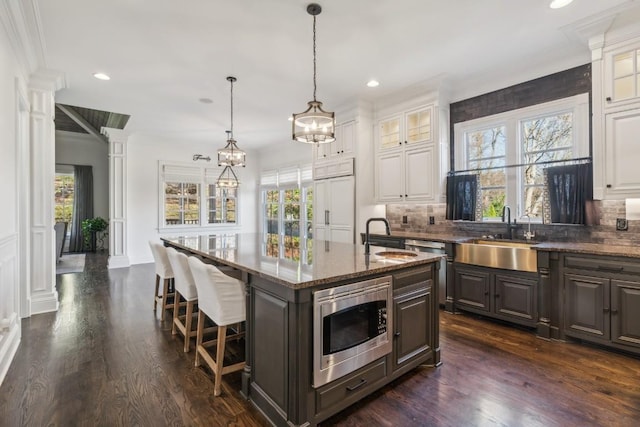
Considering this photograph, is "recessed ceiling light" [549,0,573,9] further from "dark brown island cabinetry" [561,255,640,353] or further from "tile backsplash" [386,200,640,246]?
"dark brown island cabinetry" [561,255,640,353]

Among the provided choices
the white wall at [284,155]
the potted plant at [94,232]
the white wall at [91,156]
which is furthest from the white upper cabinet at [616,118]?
the white wall at [91,156]

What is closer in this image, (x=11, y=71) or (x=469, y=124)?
(x=11, y=71)

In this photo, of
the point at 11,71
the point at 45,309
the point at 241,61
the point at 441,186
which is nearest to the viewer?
the point at 11,71

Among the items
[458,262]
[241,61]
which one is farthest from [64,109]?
[458,262]

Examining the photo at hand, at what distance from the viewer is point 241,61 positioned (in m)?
3.57

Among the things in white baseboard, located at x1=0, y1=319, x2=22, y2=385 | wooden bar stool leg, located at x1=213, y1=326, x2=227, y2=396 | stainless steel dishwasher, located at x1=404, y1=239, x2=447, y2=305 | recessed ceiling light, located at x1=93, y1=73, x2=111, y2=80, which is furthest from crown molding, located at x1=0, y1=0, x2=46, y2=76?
stainless steel dishwasher, located at x1=404, y1=239, x2=447, y2=305

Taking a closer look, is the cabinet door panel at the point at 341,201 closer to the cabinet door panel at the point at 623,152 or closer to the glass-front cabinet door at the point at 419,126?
the glass-front cabinet door at the point at 419,126

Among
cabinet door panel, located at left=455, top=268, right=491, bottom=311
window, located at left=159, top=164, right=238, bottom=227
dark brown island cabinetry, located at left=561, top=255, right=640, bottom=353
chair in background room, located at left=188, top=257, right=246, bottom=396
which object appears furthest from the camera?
window, located at left=159, top=164, right=238, bottom=227

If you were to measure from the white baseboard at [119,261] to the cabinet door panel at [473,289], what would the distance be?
6415mm

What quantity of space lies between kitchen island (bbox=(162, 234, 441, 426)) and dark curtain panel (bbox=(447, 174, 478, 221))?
1.91 meters

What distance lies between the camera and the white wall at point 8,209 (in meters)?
2.49

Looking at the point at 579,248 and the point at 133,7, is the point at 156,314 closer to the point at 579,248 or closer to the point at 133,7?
the point at 133,7

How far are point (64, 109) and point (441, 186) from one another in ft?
23.7

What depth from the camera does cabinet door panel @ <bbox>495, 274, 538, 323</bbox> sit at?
3.15 meters
